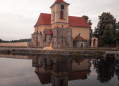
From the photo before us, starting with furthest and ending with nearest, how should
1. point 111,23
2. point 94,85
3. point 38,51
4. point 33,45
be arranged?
1. point 111,23
2. point 33,45
3. point 38,51
4. point 94,85

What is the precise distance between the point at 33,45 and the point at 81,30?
1868 centimetres

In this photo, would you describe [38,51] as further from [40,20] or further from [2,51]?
[40,20]

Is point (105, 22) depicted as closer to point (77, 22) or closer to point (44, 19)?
point (77, 22)

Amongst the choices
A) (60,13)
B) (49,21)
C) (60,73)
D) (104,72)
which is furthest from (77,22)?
(60,73)

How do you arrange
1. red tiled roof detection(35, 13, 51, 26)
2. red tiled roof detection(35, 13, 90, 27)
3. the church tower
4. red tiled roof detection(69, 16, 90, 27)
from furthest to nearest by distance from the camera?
1. red tiled roof detection(69, 16, 90, 27)
2. red tiled roof detection(35, 13, 90, 27)
3. red tiled roof detection(35, 13, 51, 26)
4. the church tower

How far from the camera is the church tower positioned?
36.8m

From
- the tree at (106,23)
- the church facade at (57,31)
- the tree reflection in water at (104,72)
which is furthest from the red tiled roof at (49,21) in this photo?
the tree reflection in water at (104,72)

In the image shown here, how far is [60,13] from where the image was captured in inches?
1479

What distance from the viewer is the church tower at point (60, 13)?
121 ft

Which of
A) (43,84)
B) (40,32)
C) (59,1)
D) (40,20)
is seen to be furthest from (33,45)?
(43,84)

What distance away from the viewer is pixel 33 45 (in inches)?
1523

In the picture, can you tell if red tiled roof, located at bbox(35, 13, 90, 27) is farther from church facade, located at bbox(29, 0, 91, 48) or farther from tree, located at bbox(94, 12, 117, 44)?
tree, located at bbox(94, 12, 117, 44)

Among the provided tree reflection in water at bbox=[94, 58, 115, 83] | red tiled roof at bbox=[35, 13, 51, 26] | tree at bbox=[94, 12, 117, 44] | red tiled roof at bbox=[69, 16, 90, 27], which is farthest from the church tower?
tree reflection in water at bbox=[94, 58, 115, 83]

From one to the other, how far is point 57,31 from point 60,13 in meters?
6.42
